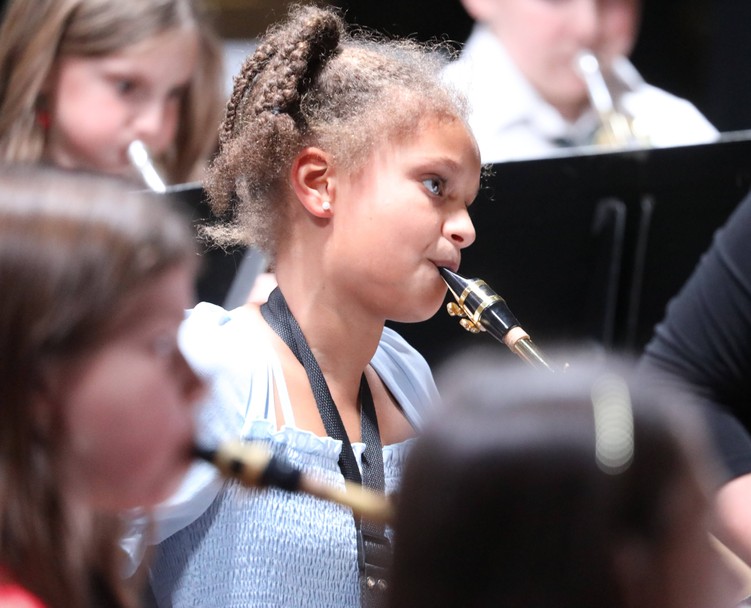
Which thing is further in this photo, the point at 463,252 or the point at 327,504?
the point at 463,252

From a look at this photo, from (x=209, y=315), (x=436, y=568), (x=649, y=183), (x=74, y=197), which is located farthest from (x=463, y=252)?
(x=436, y=568)

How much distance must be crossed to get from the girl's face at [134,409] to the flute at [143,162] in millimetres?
1587

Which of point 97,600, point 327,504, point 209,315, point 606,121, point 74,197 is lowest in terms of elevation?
point 606,121

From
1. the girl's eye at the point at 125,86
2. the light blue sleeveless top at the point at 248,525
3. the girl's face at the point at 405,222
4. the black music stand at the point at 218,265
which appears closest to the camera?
the light blue sleeveless top at the point at 248,525

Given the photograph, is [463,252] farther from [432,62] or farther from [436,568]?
[436,568]

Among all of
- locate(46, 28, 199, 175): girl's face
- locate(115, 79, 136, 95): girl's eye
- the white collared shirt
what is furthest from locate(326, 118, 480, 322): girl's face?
the white collared shirt

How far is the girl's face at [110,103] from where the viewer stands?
2670 mm

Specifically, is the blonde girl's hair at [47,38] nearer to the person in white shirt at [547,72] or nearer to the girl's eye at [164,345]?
the person in white shirt at [547,72]

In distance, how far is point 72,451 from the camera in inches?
37.0

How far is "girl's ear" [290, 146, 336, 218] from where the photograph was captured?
160 centimetres

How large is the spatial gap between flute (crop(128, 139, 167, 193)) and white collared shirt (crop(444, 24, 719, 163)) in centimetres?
107

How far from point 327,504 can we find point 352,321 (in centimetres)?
26

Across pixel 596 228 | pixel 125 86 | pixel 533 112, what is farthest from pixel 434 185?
pixel 533 112

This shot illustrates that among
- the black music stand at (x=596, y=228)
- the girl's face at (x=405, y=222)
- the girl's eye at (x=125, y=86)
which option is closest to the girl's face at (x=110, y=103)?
the girl's eye at (x=125, y=86)
